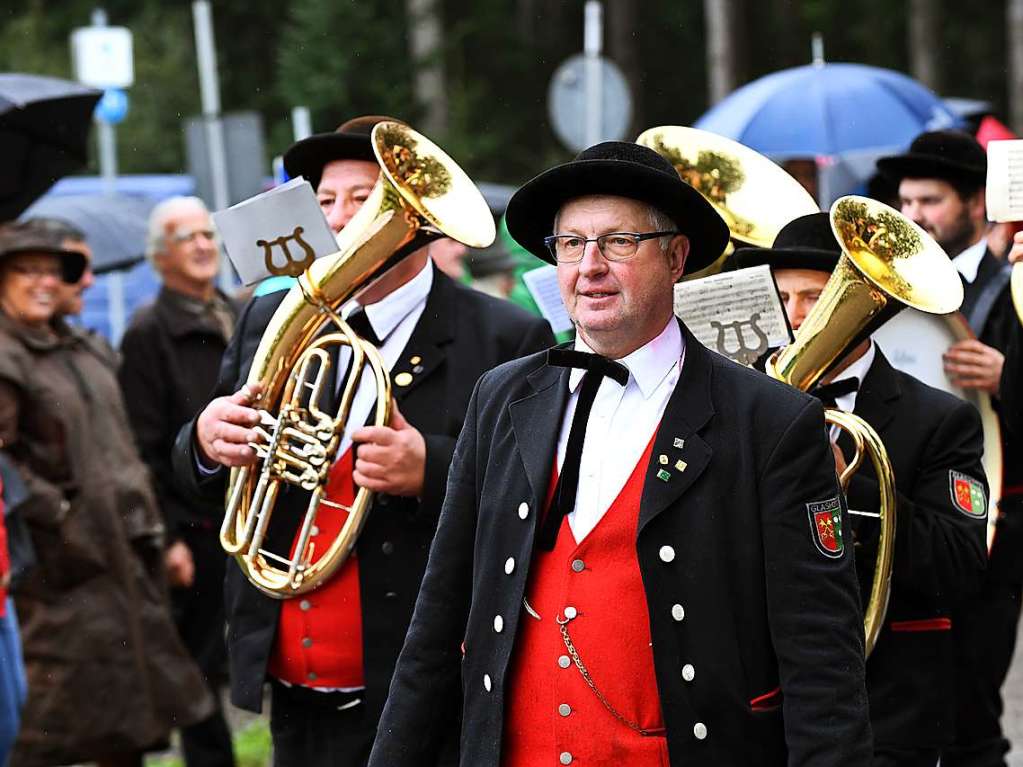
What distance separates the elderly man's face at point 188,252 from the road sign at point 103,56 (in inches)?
169

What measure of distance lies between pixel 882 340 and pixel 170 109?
938 inches

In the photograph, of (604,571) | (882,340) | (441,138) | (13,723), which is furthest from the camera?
(441,138)

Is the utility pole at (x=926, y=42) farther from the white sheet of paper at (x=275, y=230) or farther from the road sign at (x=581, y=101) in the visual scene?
the white sheet of paper at (x=275, y=230)

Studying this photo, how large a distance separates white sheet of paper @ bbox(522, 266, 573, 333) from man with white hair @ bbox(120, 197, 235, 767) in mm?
2950

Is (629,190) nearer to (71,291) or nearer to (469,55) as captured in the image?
(71,291)

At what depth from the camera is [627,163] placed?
3.49m

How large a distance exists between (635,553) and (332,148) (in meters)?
1.96

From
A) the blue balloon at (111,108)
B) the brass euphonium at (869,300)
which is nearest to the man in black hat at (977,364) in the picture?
the brass euphonium at (869,300)

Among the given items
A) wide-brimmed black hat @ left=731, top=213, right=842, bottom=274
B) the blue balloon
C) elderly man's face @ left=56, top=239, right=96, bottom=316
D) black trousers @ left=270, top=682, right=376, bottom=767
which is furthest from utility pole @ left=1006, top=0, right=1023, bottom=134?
black trousers @ left=270, top=682, right=376, bottom=767

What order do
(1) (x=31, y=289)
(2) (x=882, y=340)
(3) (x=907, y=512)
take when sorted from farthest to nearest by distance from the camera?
(1) (x=31, y=289) < (2) (x=882, y=340) < (3) (x=907, y=512)

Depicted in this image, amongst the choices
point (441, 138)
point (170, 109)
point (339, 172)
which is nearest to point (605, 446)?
point (339, 172)

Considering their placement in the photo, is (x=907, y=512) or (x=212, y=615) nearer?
(x=907, y=512)

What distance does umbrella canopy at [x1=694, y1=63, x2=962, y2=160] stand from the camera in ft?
36.4

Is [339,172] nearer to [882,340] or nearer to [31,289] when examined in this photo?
[882,340]
